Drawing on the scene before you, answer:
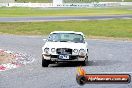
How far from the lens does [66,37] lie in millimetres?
17375

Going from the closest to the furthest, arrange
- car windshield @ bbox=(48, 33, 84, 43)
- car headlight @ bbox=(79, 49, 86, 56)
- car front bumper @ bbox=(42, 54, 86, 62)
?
car front bumper @ bbox=(42, 54, 86, 62), car headlight @ bbox=(79, 49, 86, 56), car windshield @ bbox=(48, 33, 84, 43)

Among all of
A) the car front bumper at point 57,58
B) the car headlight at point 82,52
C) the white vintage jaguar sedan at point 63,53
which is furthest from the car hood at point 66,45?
the car front bumper at point 57,58

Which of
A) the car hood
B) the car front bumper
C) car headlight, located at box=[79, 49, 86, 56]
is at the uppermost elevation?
the car hood

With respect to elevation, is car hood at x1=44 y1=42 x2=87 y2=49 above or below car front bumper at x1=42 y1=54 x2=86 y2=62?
above

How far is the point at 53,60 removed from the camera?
15773mm

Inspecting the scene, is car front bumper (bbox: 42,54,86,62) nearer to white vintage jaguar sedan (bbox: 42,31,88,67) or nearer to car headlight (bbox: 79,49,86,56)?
white vintage jaguar sedan (bbox: 42,31,88,67)

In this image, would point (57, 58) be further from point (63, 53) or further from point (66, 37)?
point (66, 37)

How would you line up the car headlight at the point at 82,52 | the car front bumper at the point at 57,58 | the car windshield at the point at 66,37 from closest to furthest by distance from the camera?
the car front bumper at the point at 57,58 → the car headlight at the point at 82,52 → the car windshield at the point at 66,37

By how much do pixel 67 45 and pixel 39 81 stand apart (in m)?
4.43

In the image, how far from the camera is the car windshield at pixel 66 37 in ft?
55.8

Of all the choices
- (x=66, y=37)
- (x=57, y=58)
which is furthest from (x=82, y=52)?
(x=66, y=37)

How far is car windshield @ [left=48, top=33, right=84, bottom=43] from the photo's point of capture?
17016 mm

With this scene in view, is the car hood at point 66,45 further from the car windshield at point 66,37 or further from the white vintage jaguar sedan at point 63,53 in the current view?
the car windshield at point 66,37

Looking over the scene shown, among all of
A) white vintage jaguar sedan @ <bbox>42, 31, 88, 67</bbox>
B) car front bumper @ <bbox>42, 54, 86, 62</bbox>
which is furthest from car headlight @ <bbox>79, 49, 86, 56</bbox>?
car front bumper @ <bbox>42, 54, 86, 62</bbox>
